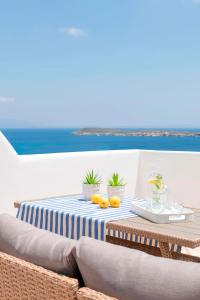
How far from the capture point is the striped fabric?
2801 millimetres

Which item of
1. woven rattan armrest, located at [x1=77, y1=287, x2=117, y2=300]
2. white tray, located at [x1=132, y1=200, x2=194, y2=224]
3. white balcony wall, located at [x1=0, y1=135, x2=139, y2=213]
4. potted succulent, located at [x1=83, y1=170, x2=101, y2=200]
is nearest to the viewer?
woven rattan armrest, located at [x1=77, y1=287, x2=117, y2=300]

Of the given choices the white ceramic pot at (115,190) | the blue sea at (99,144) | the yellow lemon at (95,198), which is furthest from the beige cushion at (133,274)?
the blue sea at (99,144)

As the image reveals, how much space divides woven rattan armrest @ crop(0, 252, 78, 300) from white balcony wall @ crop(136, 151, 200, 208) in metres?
3.78

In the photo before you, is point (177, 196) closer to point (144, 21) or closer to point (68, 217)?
point (68, 217)

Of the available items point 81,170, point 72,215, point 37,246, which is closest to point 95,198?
point 72,215

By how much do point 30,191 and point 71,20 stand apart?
52474mm

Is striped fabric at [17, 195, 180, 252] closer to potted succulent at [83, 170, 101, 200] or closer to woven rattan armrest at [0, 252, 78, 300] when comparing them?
potted succulent at [83, 170, 101, 200]

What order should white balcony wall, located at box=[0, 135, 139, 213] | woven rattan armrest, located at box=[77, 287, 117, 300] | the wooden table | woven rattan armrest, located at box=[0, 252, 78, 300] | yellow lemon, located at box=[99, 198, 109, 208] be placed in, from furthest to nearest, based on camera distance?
1. white balcony wall, located at box=[0, 135, 139, 213]
2. yellow lemon, located at box=[99, 198, 109, 208]
3. the wooden table
4. woven rattan armrest, located at box=[0, 252, 78, 300]
5. woven rattan armrest, located at box=[77, 287, 117, 300]

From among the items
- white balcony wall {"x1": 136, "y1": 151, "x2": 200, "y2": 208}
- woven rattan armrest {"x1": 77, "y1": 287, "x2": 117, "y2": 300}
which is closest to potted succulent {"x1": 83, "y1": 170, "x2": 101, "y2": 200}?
woven rattan armrest {"x1": 77, "y1": 287, "x2": 117, "y2": 300}

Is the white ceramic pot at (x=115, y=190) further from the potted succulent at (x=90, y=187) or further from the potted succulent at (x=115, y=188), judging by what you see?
the potted succulent at (x=90, y=187)

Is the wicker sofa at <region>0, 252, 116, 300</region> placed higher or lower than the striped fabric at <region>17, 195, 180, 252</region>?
A: lower

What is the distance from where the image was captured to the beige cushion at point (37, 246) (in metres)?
1.90

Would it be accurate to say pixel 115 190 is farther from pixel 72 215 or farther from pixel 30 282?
pixel 30 282

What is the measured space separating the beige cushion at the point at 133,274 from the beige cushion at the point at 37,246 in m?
0.08
